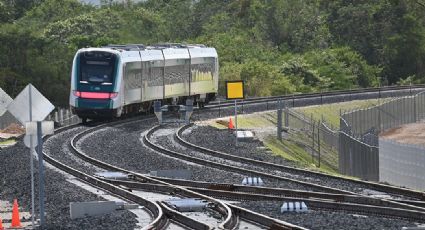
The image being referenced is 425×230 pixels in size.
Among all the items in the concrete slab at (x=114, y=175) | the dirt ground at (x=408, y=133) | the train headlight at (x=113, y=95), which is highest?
the train headlight at (x=113, y=95)

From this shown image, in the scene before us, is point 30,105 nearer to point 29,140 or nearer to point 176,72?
point 29,140

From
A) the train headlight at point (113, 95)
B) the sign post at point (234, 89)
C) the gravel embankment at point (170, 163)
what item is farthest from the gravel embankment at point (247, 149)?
the train headlight at point (113, 95)

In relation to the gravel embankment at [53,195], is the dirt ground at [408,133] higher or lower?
lower

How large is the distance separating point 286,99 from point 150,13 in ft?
156

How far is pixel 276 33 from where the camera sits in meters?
104

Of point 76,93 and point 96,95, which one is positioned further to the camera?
point 76,93

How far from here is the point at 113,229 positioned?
63.7 feet

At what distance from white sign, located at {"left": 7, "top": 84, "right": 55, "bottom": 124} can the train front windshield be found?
81.2ft

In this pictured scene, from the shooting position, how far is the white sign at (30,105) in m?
21.1

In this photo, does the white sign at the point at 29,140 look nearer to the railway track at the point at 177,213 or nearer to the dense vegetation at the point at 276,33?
the railway track at the point at 177,213

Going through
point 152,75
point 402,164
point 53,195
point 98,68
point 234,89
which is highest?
point 98,68

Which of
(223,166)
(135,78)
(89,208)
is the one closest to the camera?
(89,208)

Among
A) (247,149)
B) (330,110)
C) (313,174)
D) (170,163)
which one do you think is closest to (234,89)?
(247,149)

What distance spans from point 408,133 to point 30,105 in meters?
39.7
